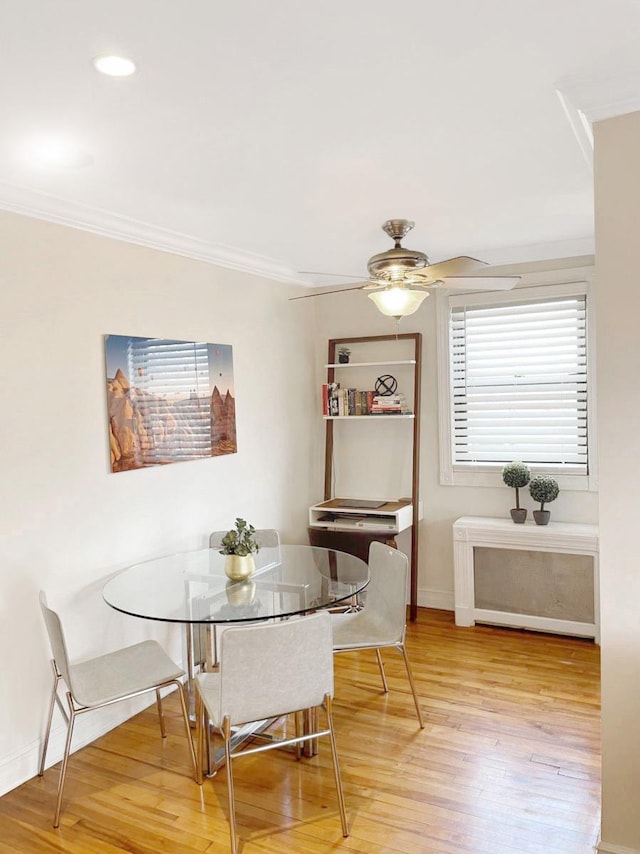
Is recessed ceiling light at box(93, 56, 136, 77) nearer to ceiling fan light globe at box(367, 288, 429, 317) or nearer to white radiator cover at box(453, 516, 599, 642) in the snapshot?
ceiling fan light globe at box(367, 288, 429, 317)

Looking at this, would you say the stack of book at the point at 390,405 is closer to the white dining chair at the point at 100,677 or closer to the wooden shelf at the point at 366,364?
the wooden shelf at the point at 366,364

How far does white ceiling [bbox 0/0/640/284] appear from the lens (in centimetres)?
156

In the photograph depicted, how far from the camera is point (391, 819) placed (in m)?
2.41

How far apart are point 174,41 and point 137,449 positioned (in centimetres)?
212

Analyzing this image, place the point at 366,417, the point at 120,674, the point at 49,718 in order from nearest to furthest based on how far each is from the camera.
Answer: the point at 120,674 → the point at 49,718 → the point at 366,417

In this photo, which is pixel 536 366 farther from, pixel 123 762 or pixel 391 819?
pixel 123 762

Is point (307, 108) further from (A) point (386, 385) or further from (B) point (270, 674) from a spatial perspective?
(A) point (386, 385)

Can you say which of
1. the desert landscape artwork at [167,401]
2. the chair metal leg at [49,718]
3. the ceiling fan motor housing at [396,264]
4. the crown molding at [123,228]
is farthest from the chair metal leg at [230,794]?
the crown molding at [123,228]

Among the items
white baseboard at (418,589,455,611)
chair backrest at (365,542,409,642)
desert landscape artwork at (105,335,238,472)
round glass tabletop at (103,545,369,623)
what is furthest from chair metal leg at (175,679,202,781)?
white baseboard at (418,589,455,611)

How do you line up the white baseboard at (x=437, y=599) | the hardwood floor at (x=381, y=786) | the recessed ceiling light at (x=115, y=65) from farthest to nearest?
1. the white baseboard at (x=437, y=599)
2. the hardwood floor at (x=381, y=786)
3. the recessed ceiling light at (x=115, y=65)

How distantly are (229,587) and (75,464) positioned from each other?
3.05 feet

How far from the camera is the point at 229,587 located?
2900 millimetres

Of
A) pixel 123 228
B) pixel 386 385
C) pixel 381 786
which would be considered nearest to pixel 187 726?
pixel 381 786

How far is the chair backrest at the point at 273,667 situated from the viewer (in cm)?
222
